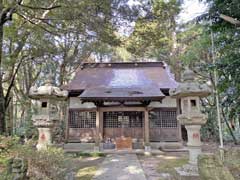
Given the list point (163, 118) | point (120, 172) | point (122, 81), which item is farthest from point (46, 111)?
point (163, 118)

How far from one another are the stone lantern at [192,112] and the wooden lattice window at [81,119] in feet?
22.7

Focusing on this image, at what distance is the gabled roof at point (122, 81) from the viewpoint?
1191 cm

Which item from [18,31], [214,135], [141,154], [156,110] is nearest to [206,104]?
[214,135]

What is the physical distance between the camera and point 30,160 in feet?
15.9

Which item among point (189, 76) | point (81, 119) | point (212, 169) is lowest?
point (212, 169)

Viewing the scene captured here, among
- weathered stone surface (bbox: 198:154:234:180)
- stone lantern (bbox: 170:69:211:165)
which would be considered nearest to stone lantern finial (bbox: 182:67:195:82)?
stone lantern (bbox: 170:69:211:165)

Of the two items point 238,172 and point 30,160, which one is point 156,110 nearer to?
point 238,172

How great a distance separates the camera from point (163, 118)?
13547 mm

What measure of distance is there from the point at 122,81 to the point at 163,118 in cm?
337

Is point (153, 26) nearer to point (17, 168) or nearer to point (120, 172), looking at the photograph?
point (120, 172)

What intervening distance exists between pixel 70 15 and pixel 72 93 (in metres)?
5.66

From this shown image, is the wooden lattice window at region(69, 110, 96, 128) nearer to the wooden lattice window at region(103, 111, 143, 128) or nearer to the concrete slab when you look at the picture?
the wooden lattice window at region(103, 111, 143, 128)

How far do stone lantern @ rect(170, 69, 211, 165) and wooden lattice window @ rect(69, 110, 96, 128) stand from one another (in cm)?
693

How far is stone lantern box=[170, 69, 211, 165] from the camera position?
24.0 ft
